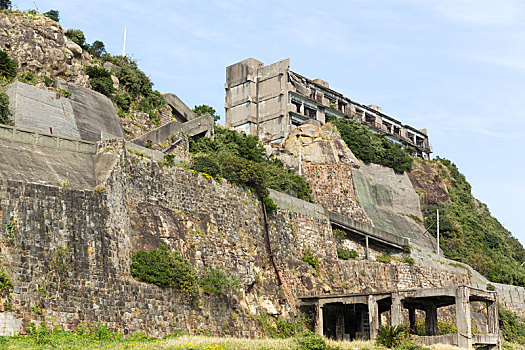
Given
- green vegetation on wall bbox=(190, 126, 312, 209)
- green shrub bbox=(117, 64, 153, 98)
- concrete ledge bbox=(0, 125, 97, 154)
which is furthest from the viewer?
green shrub bbox=(117, 64, 153, 98)

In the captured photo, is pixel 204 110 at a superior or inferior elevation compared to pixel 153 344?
superior

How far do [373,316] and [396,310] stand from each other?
1.21 m

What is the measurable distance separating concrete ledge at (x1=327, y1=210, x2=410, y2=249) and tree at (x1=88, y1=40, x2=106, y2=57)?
19071 mm

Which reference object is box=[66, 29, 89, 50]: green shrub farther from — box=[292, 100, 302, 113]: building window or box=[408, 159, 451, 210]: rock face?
box=[408, 159, 451, 210]: rock face

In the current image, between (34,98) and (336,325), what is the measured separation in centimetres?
2052

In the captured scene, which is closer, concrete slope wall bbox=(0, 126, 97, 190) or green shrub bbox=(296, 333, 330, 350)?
concrete slope wall bbox=(0, 126, 97, 190)

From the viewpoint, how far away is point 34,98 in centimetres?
3597

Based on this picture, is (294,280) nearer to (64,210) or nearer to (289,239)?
(289,239)

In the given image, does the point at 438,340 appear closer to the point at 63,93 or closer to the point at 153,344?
the point at 153,344

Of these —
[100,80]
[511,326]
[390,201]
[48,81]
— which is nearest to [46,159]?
[48,81]

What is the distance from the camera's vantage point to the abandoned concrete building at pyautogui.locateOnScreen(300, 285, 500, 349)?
113 ft

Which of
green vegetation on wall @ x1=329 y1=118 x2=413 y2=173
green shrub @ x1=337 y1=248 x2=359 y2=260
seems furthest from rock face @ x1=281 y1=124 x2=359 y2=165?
green shrub @ x1=337 y1=248 x2=359 y2=260

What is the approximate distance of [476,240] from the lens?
6103 centimetres

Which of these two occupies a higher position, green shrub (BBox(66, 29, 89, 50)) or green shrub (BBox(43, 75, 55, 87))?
green shrub (BBox(66, 29, 89, 50))
